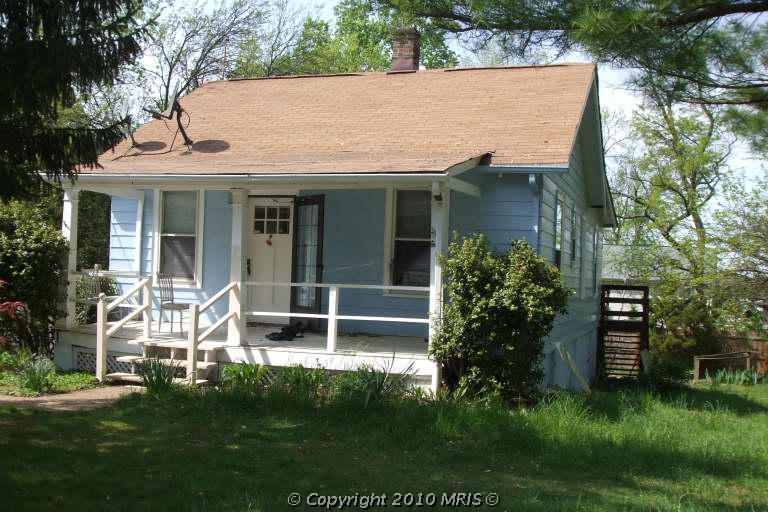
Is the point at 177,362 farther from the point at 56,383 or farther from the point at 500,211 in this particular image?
the point at 500,211

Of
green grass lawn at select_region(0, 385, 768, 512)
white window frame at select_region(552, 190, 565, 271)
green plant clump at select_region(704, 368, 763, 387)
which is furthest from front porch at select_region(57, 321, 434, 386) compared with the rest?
green plant clump at select_region(704, 368, 763, 387)

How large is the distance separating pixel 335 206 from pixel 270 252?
142cm

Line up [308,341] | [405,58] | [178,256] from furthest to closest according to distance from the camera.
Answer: [405,58], [178,256], [308,341]

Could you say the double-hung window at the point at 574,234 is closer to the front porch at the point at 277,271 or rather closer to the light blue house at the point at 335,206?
the light blue house at the point at 335,206

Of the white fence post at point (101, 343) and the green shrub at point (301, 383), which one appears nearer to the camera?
the green shrub at point (301, 383)

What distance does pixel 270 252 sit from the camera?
42.9 ft

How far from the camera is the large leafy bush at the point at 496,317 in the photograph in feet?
30.6

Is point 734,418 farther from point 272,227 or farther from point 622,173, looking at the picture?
point 622,173

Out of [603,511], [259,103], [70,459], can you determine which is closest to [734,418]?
[603,511]

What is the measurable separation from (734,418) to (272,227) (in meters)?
7.80

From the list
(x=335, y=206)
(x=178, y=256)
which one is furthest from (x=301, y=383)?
(x=178, y=256)

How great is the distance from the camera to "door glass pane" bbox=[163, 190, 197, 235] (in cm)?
1335

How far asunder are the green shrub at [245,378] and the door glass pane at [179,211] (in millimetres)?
3619

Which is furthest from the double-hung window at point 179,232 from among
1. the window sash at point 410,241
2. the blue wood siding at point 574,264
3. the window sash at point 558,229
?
the window sash at point 558,229
